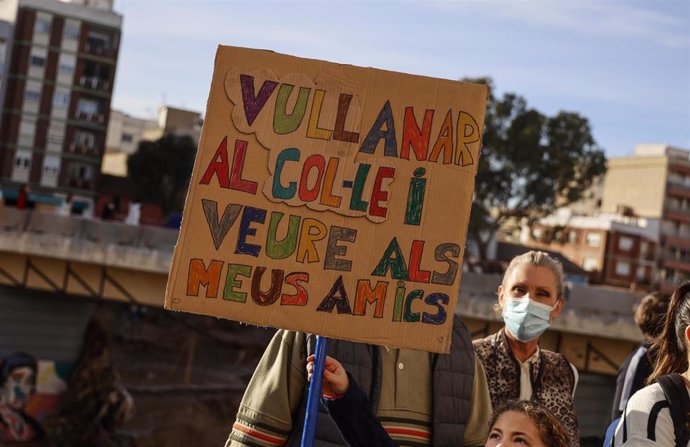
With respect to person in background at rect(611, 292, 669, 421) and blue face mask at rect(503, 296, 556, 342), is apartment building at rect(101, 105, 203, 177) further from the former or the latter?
blue face mask at rect(503, 296, 556, 342)

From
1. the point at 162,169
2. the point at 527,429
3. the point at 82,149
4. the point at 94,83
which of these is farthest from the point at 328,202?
the point at 94,83

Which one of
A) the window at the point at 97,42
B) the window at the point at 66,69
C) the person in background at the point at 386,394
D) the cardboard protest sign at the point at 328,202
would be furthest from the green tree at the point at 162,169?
the cardboard protest sign at the point at 328,202

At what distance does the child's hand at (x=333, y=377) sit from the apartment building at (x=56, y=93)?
180 feet

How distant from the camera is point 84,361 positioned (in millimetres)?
32125

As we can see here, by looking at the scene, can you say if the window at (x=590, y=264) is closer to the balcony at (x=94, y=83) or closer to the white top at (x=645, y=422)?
the balcony at (x=94, y=83)

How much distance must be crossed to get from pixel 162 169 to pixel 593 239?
1067 inches

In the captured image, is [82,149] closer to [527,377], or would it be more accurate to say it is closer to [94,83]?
[94,83]

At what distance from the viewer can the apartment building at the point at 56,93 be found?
2237 inches

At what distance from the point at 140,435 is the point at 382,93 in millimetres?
29680

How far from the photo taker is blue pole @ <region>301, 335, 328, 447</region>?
361cm

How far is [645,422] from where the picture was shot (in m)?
3.31

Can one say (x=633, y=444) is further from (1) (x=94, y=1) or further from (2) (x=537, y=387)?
(1) (x=94, y=1)

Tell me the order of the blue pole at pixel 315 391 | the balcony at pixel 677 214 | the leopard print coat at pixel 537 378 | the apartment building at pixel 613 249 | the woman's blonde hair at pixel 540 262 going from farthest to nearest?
the balcony at pixel 677 214 < the apartment building at pixel 613 249 < the woman's blonde hair at pixel 540 262 < the leopard print coat at pixel 537 378 < the blue pole at pixel 315 391

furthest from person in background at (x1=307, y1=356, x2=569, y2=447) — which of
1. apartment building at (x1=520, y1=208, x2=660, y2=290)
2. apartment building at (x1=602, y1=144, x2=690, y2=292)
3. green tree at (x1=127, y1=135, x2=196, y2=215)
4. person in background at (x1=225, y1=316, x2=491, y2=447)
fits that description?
apartment building at (x1=602, y1=144, x2=690, y2=292)
